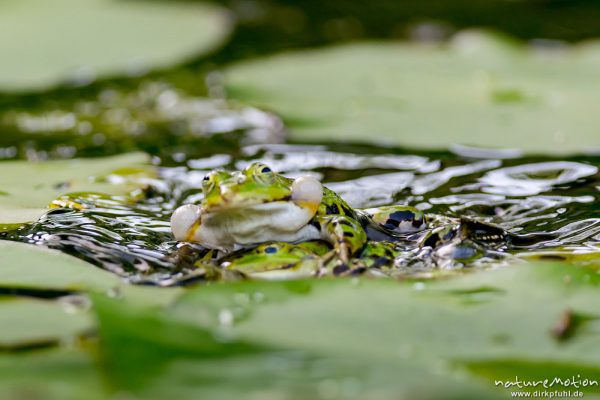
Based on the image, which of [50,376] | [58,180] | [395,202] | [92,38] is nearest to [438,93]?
[395,202]

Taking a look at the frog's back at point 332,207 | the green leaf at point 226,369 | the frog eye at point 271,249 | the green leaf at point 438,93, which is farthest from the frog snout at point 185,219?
the green leaf at point 438,93

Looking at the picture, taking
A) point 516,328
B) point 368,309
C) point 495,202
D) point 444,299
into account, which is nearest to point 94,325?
point 368,309

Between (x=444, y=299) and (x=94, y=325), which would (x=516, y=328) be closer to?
(x=444, y=299)

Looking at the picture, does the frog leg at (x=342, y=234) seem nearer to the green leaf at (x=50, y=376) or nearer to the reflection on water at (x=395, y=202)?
the reflection on water at (x=395, y=202)

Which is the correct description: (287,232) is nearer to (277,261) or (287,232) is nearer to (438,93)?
(277,261)

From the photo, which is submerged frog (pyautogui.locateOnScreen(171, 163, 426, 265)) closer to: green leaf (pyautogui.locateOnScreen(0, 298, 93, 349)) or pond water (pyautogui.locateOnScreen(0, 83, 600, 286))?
pond water (pyautogui.locateOnScreen(0, 83, 600, 286))

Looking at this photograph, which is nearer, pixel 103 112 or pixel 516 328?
pixel 516 328
